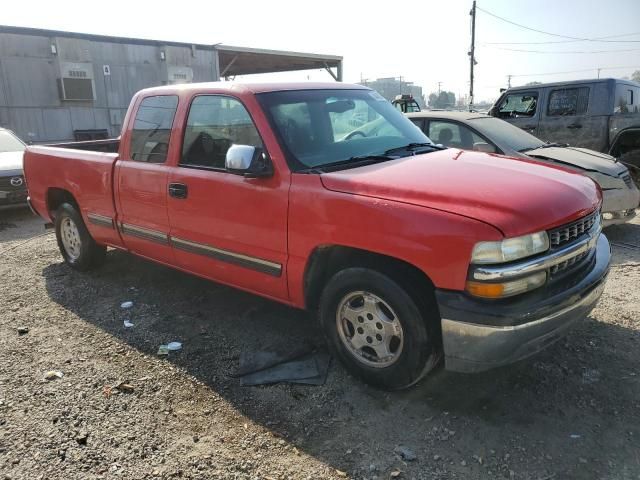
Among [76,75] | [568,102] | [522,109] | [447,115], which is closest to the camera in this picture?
[447,115]

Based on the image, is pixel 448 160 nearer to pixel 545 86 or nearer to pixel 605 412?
pixel 605 412

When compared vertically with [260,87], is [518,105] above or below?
below

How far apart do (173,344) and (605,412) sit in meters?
2.90

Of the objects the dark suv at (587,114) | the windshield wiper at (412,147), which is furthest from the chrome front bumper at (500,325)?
the dark suv at (587,114)

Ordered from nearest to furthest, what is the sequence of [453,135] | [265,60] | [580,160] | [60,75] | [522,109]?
[580,160]
[453,135]
[522,109]
[60,75]
[265,60]

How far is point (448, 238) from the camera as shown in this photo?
255 cm

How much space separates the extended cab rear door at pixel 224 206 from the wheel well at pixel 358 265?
217mm

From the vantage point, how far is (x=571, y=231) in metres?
2.86

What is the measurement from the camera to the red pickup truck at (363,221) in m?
2.58

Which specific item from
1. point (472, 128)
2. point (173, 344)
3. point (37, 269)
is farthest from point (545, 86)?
point (37, 269)

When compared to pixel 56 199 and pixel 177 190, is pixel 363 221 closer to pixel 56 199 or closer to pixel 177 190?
pixel 177 190

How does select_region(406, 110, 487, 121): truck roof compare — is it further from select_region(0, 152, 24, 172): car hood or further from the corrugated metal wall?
the corrugated metal wall

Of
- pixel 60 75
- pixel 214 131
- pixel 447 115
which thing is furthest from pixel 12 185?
pixel 60 75

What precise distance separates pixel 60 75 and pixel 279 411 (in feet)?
52.7
